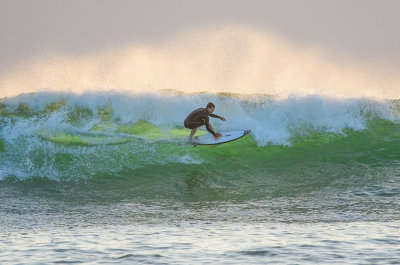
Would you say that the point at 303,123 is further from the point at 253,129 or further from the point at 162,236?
the point at 162,236

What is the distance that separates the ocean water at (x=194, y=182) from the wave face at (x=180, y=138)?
0.12 ft

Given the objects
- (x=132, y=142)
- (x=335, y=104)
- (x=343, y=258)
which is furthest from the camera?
(x=335, y=104)

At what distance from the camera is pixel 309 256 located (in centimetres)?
509

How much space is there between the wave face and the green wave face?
0.02m

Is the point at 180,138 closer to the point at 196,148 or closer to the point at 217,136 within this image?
the point at 196,148

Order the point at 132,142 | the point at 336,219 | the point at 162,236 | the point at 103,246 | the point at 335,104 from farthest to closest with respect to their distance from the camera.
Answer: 1. the point at 335,104
2. the point at 132,142
3. the point at 336,219
4. the point at 162,236
5. the point at 103,246

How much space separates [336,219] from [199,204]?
228 centimetres

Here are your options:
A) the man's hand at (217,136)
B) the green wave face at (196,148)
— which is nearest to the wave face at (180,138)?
the green wave face at (196,148)

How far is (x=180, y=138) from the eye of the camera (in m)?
12.1

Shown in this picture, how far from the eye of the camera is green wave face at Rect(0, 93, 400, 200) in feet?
33.6

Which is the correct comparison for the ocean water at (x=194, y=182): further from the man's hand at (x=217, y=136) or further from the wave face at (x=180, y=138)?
the man's hand at (x=217, y=136)

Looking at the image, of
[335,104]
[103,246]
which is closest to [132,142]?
[335,104]

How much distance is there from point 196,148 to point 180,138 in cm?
41

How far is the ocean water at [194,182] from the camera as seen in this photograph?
18.2 ft
